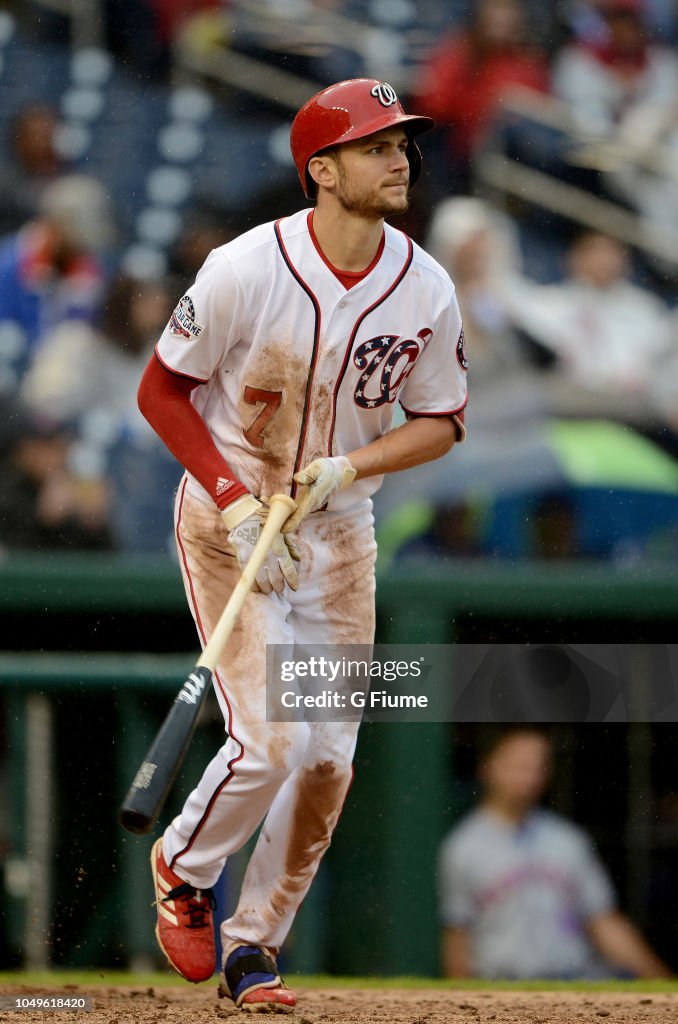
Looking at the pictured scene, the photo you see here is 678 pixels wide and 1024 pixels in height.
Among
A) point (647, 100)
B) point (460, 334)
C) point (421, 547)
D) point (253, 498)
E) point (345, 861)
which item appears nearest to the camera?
point (253, 498)

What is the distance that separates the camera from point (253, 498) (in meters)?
3.66

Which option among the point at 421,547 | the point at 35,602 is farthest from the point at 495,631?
the point at 35,602

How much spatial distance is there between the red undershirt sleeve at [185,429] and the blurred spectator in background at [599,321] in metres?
3.47

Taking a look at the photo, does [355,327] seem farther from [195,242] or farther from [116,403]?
[195,242]

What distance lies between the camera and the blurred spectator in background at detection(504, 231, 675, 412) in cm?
701

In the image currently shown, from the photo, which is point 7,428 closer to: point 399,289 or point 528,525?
point 528,525

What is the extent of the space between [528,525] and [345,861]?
1.77 metres

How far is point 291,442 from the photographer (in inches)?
150

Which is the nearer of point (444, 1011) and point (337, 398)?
point (337, 398)

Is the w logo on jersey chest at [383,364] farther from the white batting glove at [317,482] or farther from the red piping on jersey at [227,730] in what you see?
the red piping on jersey at [227,730]

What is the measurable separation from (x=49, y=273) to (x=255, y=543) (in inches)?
140

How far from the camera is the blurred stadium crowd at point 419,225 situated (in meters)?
6.43

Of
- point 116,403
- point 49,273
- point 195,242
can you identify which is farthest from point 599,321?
point 49,273

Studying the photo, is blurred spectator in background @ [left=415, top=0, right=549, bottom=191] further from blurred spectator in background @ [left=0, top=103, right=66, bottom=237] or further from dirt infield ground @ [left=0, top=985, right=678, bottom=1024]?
dirt infield ground @ [left=0, top=985, right=678, bottom=1024]
